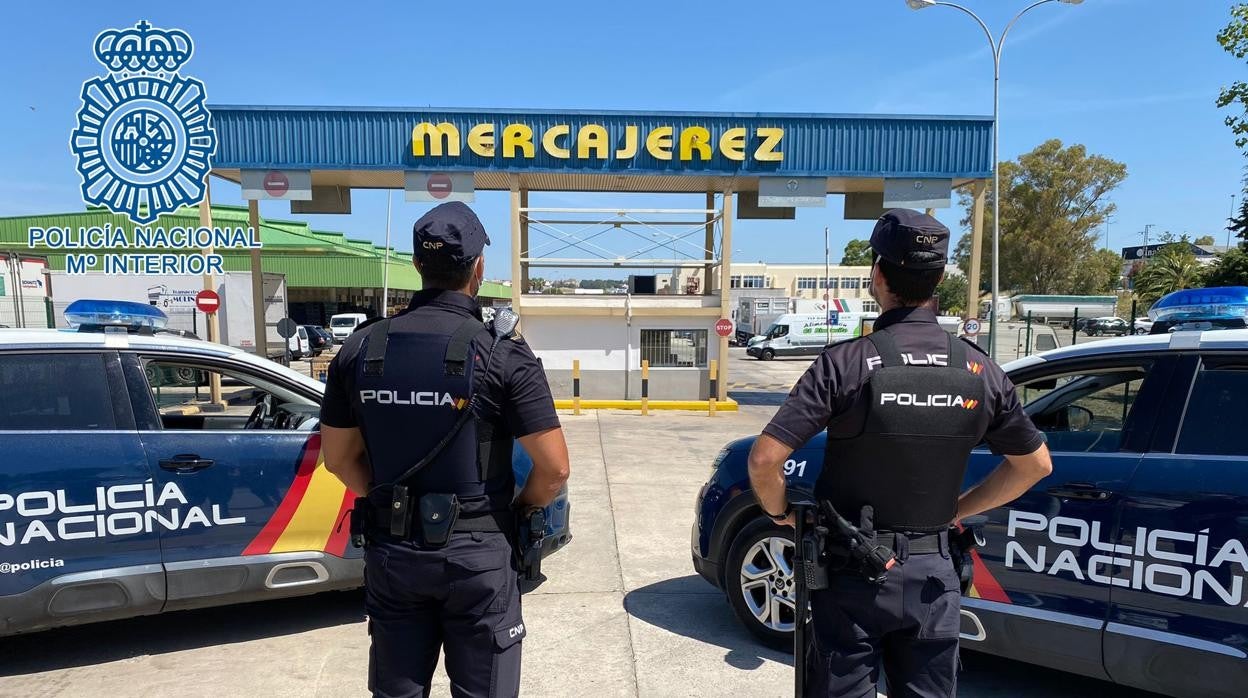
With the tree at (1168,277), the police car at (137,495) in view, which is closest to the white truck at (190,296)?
the police car at (137,495)

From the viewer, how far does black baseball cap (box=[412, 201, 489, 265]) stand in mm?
1909

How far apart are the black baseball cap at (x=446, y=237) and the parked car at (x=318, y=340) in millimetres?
28071

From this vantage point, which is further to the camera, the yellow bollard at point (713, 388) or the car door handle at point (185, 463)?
the yellow bollard at point (713, 388)

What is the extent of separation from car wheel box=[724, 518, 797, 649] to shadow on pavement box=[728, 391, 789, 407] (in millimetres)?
12446

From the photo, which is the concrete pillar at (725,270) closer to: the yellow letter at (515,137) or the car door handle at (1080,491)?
the yellow letter at (515,137)

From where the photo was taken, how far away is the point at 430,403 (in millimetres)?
1850

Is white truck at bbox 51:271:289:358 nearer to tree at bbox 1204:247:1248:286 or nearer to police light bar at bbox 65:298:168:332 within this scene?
police light bar at bbox 65:298:168:332

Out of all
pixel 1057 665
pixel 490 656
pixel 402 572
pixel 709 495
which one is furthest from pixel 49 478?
pixel 1057 665

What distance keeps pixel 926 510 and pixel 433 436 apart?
55.9 inches

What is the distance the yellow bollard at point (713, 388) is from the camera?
45.4ft

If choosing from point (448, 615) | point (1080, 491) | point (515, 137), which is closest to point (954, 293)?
point (515, 137)

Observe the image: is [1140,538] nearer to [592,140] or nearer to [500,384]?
[500,384]

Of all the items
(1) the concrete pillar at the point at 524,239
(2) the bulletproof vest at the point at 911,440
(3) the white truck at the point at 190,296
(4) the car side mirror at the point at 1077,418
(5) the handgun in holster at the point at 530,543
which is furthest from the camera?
(3) the white truck at the point at 190,296

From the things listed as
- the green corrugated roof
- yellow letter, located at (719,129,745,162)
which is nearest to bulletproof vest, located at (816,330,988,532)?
yellow letter, located at (719,129,745,162)
